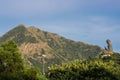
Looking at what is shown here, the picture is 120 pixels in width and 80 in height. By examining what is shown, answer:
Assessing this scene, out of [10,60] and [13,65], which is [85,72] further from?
[10,60]

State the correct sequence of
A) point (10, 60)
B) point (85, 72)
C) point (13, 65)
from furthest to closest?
point (85, 72) < point (13, 65) < point (10, 60)

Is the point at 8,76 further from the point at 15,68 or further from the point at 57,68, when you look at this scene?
→ the point at 57,68

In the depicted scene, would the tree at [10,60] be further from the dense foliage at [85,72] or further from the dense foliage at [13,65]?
the dense foliage at [85,72]

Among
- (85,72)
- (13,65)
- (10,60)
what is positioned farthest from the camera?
(85,72)

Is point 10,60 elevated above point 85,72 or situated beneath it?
situated beneath

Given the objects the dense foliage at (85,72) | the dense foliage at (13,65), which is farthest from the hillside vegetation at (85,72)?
the dense foliage at (13,65)

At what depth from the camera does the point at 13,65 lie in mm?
47000

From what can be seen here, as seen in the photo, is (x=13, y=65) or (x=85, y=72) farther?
(x=85, y=72)

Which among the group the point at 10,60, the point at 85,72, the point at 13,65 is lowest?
the point at 13,65

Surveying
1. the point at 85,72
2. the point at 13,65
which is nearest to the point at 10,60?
the point at 13,65

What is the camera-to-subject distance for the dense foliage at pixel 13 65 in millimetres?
44688

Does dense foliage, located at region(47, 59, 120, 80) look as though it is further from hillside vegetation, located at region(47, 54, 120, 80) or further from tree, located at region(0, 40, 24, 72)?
tree, located at region(0, 40, 24, 72)

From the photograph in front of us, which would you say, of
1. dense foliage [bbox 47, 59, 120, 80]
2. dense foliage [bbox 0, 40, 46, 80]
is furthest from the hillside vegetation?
dense foliage [bbox 0, 40, 46, 80]

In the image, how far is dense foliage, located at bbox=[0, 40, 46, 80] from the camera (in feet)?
147
